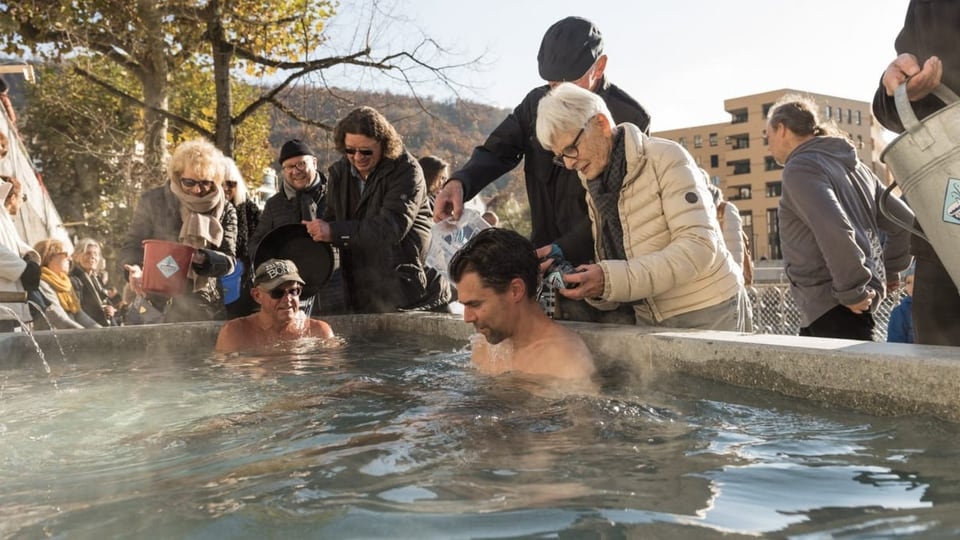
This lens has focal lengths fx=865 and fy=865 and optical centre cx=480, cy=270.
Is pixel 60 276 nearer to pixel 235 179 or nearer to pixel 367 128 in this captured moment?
pixel 235 179

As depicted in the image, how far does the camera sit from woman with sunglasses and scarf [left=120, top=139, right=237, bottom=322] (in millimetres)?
5570

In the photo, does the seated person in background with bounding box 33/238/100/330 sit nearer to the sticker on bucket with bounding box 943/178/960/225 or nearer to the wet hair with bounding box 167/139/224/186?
the wet hair with bounding box 167/139/224/186

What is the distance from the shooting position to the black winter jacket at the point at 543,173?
4.53 m

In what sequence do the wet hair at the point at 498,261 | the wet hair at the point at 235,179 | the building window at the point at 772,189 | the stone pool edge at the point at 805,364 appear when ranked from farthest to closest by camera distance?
the building window at the point at 772,189 → the wet hair at the point at 235,179 → the wet hair at the point at 498,261 → the stone pool edge at the point at 805,364

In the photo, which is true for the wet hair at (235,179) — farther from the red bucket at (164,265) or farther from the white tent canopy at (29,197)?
the white tent canopy at (29,197)

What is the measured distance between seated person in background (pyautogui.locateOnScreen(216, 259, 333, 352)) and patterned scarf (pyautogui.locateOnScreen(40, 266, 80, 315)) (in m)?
3.66

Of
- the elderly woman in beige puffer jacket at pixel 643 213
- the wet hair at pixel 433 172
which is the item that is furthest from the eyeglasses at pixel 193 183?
the elderly woman in beige puffer jacket at pixel 643 213

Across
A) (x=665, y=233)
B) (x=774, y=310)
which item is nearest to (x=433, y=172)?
(x=665, y=233)

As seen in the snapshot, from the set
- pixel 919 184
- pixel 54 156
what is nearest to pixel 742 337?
pixel 919 184

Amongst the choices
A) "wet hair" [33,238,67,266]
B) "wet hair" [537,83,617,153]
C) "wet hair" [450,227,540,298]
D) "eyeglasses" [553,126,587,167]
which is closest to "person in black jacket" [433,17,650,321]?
"wet hair" [450,227,540,298]

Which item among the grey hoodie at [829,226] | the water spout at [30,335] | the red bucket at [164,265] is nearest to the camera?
the grey hoodie at [829,226]

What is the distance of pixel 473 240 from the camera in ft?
13.0

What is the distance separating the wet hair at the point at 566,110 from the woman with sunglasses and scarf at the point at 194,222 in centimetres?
269

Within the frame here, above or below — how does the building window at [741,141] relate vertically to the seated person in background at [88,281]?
above
